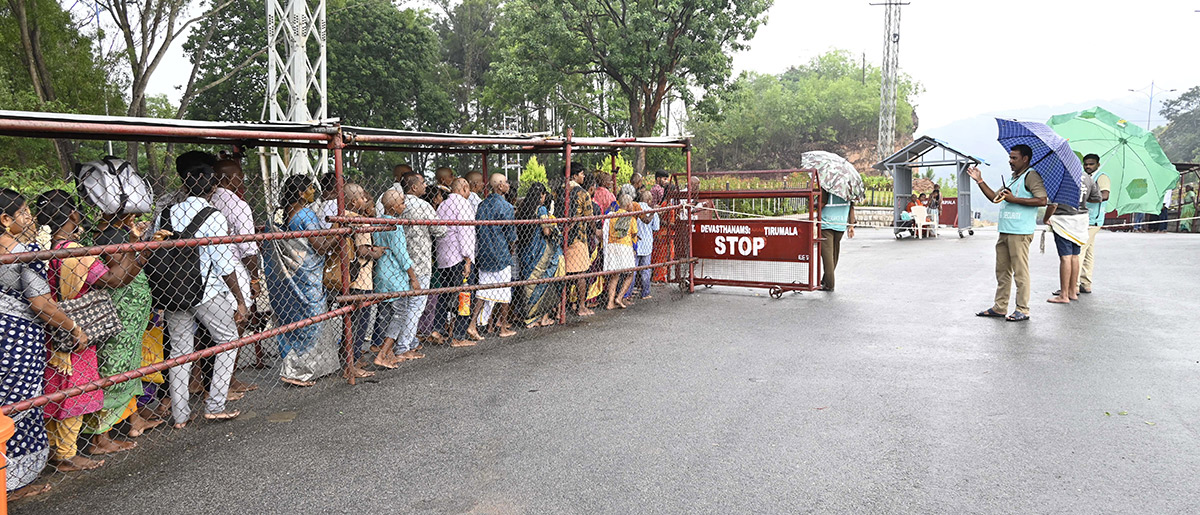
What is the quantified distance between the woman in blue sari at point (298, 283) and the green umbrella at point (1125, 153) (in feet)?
56.6

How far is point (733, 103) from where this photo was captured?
84.3ft

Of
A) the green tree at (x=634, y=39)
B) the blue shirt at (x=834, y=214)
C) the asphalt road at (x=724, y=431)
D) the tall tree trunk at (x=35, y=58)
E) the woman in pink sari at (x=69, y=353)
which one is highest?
the green tree at (x=634, y=39)

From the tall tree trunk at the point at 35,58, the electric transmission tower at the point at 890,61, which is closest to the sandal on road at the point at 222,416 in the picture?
the tall tree trunk at the point at 35,58

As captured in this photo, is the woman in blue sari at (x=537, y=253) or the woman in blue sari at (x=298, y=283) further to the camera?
→ the woman in blue sari at (x=537, y=253)

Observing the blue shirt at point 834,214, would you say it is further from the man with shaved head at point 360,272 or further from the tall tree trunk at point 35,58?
the tall tree trunk at point 35,58

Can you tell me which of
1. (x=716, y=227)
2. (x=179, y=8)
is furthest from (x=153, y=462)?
(x=179, y=8)

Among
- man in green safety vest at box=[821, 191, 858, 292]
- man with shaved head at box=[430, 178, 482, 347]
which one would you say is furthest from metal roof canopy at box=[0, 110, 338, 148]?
man in green safety vest at box=[821, 191, 858, 292]

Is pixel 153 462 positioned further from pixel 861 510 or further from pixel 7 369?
pixel 861 510

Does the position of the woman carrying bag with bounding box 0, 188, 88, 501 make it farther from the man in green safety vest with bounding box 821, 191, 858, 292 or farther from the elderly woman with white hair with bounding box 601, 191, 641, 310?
the man in green safety vest with bounding box 821, 191, 858, 292

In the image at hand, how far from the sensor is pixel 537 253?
7219 mm

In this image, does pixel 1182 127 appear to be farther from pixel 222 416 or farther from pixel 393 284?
pixel 222 416

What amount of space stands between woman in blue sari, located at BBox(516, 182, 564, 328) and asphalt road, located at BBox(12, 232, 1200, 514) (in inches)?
14.4

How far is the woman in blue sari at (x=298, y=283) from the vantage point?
508cm

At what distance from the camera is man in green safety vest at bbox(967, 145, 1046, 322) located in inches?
287
